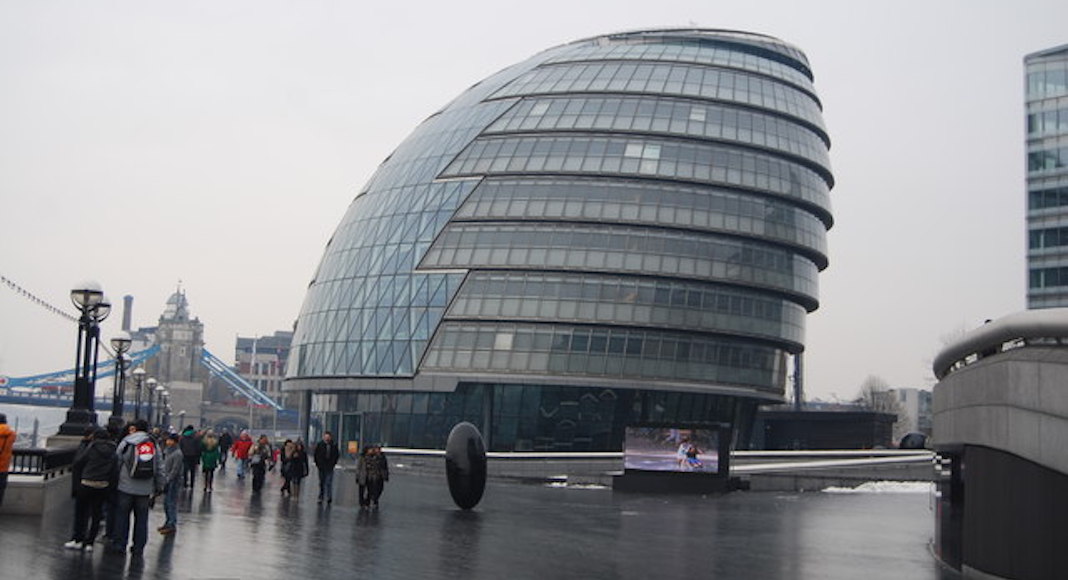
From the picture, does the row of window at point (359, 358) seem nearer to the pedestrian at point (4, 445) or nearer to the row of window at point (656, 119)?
the row of window at point (656, 119)

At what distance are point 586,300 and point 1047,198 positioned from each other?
35.3m

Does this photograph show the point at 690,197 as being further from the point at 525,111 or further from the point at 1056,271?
the point at 1056,271

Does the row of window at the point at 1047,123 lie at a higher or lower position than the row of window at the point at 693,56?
lower

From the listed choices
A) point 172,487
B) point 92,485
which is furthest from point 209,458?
point 92,485

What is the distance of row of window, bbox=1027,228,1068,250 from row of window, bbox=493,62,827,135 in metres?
16.5

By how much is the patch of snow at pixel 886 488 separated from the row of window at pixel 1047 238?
135 feet

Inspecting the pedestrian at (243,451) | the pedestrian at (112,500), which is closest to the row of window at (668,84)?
the pedestrian at (243,451)

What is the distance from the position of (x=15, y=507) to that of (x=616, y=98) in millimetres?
66548

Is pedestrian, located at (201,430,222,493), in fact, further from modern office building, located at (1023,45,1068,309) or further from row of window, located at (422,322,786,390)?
modern office building, located at (1023,45,1068,309)

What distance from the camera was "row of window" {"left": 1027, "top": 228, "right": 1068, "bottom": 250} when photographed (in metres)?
88.6

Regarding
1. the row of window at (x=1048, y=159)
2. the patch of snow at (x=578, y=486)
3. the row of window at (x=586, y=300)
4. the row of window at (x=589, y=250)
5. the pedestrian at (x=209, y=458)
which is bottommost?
the patch of snow at (x=578, y=486)

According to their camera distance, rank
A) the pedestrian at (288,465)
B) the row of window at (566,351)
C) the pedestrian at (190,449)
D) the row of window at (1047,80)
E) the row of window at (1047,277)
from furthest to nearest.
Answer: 1. the row of window at (1047,80)
2. the row of window at (1047,277)
3. the row of window at (566,351)
4. the pedestrian at (190,449)
5. the pedestrian at (288,465)

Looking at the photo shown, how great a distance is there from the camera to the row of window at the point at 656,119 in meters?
83.1

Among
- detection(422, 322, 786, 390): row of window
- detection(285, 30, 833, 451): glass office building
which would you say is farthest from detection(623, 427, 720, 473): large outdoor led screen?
detection(422, 322, 786, 390): row of window
